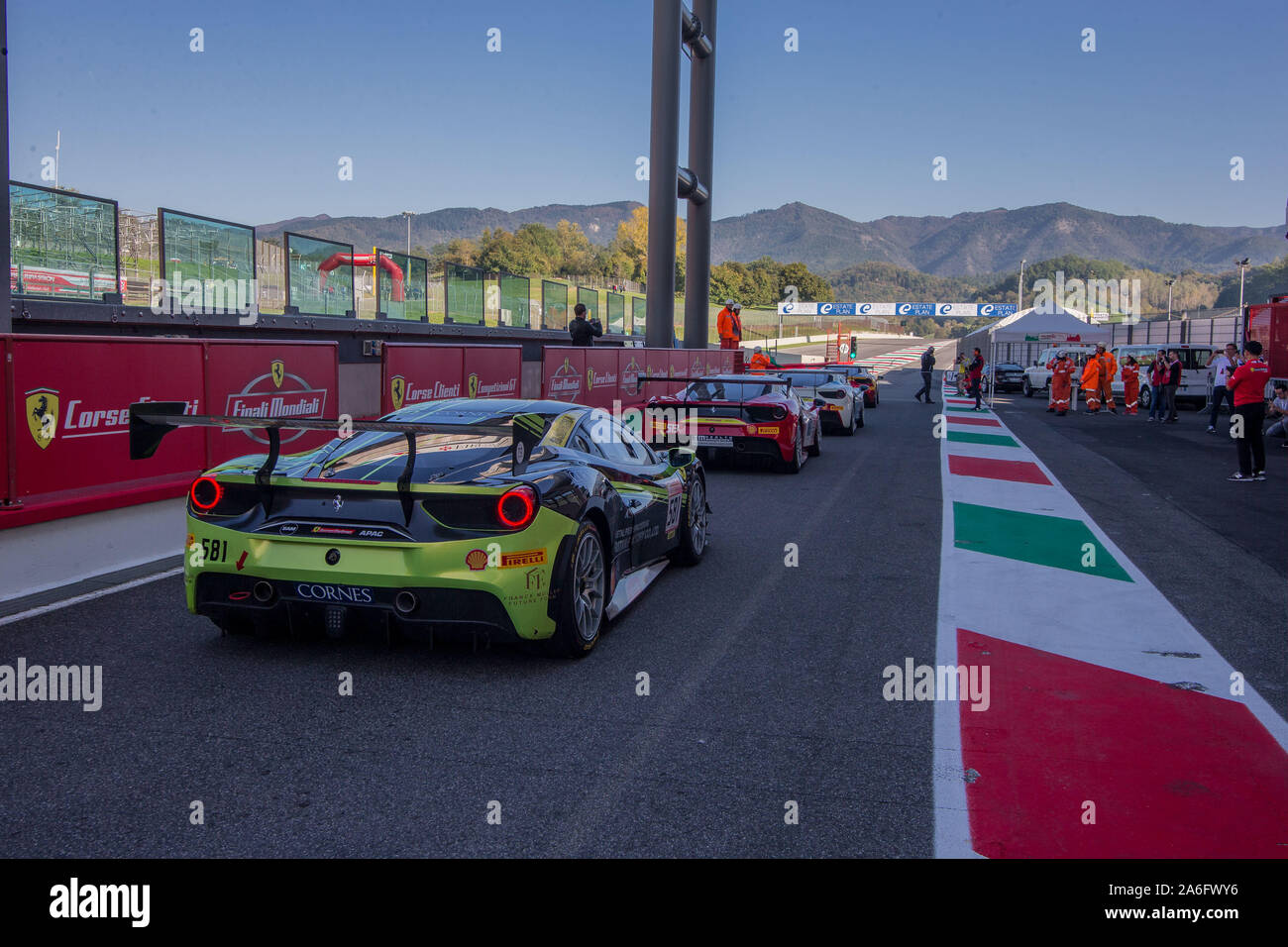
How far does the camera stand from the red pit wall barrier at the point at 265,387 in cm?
1045

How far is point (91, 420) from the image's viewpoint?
8930mm

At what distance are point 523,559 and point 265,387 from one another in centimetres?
683

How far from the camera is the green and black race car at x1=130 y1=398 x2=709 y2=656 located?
5098 millimetres

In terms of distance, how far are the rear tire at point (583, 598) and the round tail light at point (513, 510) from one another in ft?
1.24

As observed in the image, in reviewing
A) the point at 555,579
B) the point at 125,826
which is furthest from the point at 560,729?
the point at 125,826

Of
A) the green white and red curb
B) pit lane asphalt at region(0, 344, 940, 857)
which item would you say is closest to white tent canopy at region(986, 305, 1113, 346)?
the green white and red curb

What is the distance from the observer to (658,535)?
7355 millimetres

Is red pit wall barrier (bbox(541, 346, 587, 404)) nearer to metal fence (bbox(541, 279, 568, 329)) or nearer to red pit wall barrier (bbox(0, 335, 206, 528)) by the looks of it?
red pit wall barrier (bbox(0, 335, 206, 528))

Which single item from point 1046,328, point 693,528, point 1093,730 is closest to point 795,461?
point 693,528

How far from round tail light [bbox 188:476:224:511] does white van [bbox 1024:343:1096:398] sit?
132 ft

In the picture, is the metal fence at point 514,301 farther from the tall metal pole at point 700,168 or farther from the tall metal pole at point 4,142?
the tall metal pole at point 4,142

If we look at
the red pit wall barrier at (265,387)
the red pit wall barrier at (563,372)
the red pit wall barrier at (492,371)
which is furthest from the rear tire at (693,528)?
the red pit wall barrier at (563,372)

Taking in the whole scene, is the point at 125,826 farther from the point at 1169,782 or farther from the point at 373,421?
the point at 1169,782
